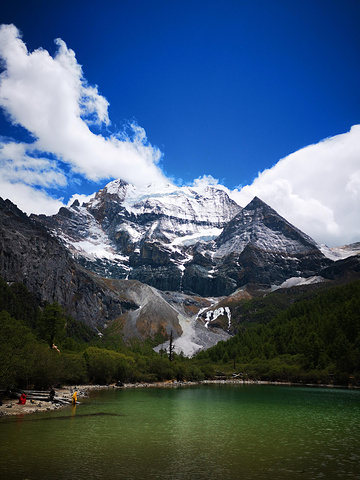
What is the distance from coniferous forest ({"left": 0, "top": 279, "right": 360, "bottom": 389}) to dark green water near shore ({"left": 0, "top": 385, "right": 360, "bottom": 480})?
11.9 m

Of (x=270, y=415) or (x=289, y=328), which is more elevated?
(x=289, y=328)

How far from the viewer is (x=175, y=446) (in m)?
24.7

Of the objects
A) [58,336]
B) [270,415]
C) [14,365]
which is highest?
[58,336]

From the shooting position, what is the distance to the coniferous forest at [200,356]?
52094 millimetres

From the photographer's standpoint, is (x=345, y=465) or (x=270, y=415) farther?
(x=270, y=415)

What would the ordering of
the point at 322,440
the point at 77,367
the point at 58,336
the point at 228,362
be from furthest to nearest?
the point at 228,362
the point at 58,336
the point at 77,367
the point at 322,440

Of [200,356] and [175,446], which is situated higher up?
[200,356]

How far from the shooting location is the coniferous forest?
5209cm

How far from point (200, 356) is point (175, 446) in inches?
6092

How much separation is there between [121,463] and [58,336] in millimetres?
70426

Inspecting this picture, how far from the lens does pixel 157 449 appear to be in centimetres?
2356

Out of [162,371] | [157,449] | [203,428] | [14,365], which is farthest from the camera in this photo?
[162,371]

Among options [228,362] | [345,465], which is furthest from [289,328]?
[345,465]

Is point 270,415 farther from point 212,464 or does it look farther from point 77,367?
point 77,367
